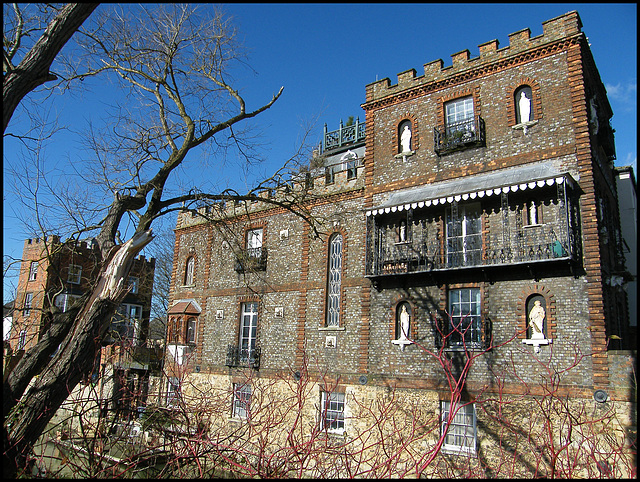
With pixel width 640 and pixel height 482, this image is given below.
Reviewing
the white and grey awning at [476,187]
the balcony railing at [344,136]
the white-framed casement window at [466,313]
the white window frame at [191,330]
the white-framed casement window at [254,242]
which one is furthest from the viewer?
the balcony railing at [344,136]

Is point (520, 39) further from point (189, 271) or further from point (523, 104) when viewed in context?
point (189, 271)

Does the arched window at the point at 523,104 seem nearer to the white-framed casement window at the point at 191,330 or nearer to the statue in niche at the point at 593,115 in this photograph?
the statue in niche at the point at 593,115

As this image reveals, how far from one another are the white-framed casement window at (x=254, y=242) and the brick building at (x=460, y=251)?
0.30m

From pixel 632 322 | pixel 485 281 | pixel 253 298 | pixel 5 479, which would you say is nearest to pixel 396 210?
pixel 485 281

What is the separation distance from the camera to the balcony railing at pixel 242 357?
68.4 ft

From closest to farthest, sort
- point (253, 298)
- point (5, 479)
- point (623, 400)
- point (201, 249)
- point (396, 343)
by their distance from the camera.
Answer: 1. point (5, 479)
2. point (623, 400)
3. point (396, 343)
4. point (253, 298)
5. point (201, 249)

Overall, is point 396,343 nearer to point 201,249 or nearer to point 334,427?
point 334,427

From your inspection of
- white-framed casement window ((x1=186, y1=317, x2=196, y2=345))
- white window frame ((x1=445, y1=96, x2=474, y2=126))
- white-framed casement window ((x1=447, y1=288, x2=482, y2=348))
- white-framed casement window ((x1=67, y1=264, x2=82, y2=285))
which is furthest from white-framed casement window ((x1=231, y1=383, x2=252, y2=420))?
white window frame ((x1=445, y1=96, x2=474, y2=126))

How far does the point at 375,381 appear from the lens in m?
17.0

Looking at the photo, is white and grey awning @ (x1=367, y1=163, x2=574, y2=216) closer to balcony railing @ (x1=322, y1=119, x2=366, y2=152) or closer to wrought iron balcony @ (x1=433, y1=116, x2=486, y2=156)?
wrought iron balcony @ (x1=433, y1=116, x2=486, y2=156)

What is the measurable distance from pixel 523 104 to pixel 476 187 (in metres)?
3.30

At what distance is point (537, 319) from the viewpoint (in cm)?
1450

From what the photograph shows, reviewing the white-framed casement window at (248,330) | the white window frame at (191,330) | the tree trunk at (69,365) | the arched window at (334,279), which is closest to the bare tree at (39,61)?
the tree trunk at (69,365)

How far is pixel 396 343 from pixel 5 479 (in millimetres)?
12732
